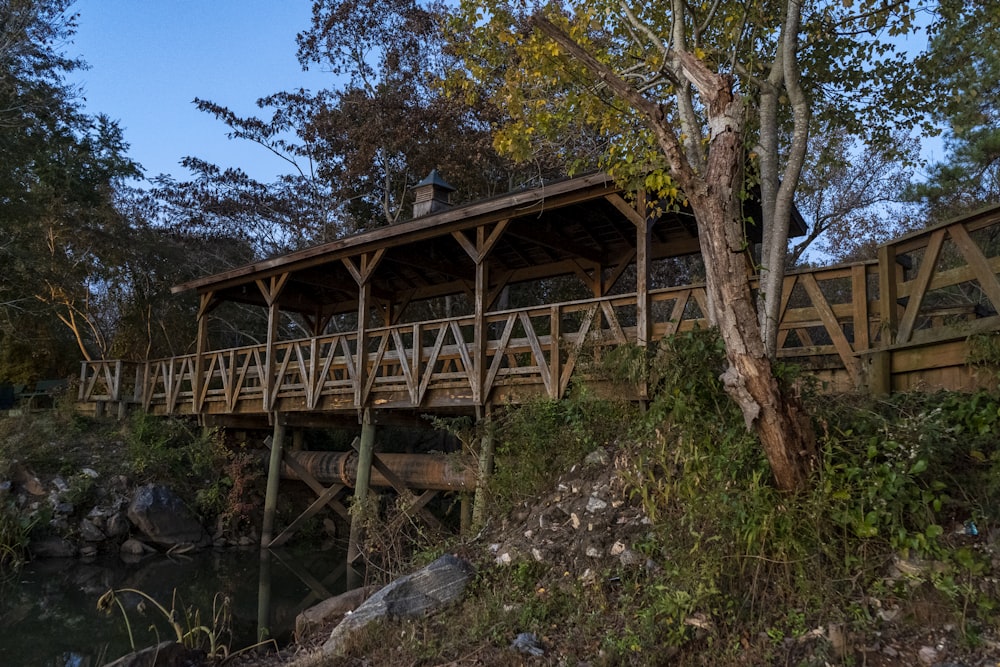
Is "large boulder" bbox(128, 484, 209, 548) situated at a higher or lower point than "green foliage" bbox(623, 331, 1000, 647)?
lower

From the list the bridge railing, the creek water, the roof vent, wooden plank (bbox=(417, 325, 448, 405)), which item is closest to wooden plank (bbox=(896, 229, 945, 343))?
the bridge railing

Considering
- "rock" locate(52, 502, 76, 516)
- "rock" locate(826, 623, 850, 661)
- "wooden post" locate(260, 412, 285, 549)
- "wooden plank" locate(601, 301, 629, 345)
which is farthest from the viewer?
"wooden post" locate(260, 412, 285, 549)

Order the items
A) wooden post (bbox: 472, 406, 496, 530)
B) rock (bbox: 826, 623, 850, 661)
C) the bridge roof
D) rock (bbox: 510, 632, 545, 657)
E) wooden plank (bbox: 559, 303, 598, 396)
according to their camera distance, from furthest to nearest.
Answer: the bridge roof, wooden plank (bbox: 559, 303, 598, 396), wooden post (bbox: 472, 406, 496, 530), rock (bbox: 510, 632, 545, 657), rock (bbox: 826, 623, 850, 661)

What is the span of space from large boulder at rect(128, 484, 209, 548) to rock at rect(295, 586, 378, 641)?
755 centimetres

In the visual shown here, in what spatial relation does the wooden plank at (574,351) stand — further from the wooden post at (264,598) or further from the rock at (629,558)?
the wooden post at (264,598)

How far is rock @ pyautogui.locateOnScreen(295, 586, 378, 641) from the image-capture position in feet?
22.5

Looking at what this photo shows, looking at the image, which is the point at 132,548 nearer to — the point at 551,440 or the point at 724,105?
the point at 551,440

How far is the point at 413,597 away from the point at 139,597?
6245 millimetres

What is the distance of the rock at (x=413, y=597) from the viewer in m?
5.86

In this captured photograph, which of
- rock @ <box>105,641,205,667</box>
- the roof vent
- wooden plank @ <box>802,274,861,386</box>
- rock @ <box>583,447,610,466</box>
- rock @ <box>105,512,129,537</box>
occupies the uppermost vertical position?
the roof vent

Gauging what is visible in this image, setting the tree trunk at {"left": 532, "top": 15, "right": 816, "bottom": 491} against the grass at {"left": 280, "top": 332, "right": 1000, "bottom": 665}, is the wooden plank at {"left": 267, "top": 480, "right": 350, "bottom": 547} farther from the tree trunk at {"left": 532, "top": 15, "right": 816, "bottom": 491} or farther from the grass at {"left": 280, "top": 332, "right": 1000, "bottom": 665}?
the tree trunk at {"left": 532, "top": 15, "right": 816, "bottom": 491}

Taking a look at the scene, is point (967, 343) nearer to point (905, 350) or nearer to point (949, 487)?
point (905, 350)

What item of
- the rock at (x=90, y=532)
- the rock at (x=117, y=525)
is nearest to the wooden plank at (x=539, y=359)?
the rock at (x=117, y=525)

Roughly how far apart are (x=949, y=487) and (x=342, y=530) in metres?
12.3
